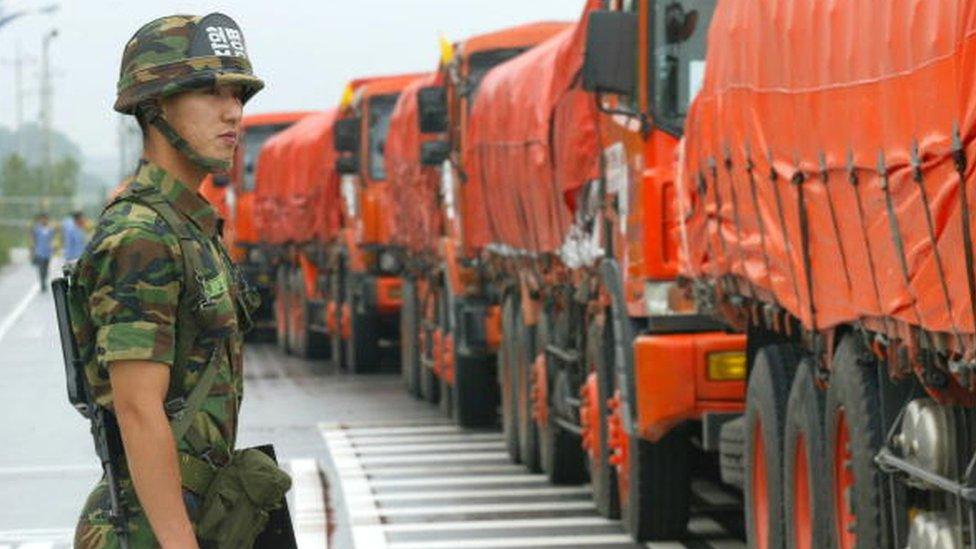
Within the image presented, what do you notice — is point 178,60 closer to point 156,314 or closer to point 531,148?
point 156,314

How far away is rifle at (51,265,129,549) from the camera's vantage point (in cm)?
557

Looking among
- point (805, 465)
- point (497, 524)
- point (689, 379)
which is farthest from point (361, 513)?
point (805, 465)

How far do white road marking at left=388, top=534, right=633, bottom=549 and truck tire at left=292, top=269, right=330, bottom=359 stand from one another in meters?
21.8

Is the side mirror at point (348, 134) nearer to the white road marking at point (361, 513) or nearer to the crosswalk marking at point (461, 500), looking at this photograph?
the crosswalk marking at point (461, 500)

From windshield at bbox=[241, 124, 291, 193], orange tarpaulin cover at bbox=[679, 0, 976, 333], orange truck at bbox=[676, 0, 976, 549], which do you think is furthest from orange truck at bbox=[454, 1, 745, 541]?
windshield at bbox=[241, 124, 291, 193]

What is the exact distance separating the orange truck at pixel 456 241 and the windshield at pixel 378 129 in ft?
17.7

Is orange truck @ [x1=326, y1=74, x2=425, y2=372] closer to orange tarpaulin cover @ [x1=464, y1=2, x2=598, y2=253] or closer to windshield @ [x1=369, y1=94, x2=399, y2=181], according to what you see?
windshield @ [x1=369, y1=94, x2=399, y2=181]

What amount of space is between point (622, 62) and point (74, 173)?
15790cm

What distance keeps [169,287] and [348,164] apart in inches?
1124

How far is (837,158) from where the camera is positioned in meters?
9.70

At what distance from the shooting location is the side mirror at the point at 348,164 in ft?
111

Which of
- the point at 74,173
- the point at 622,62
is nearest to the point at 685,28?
the point at 622,62

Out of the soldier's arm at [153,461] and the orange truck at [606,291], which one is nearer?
the soldier's arm at [153,461]

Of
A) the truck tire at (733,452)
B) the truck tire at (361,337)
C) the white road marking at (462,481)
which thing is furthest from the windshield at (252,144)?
the truck tire at (733,452)
